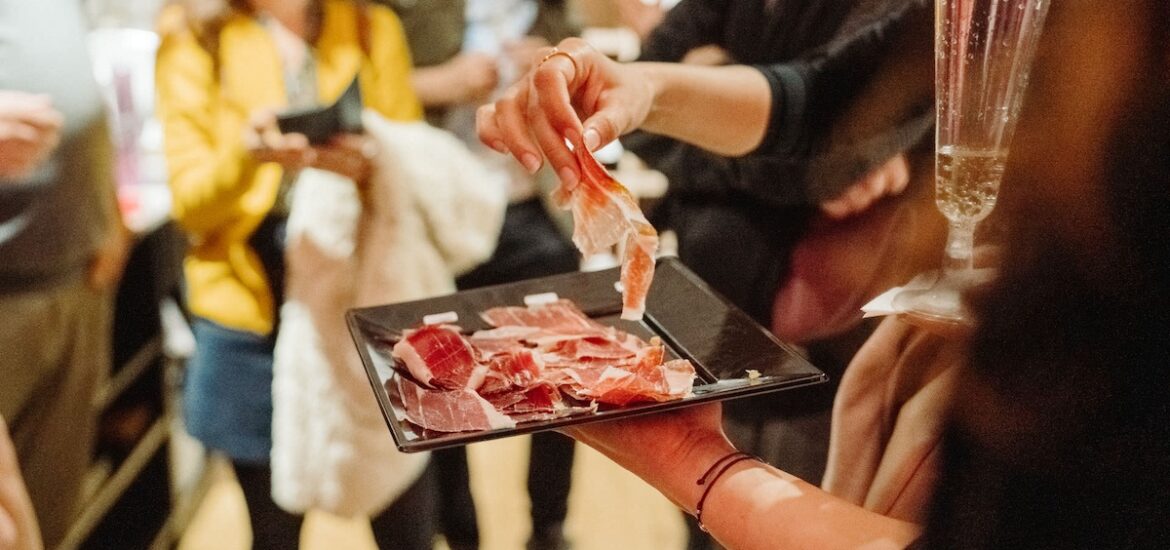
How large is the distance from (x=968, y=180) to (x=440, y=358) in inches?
21.0

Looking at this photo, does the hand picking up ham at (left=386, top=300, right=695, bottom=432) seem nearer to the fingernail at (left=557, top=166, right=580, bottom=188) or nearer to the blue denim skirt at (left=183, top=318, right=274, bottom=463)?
the fingernail at (left=557, top=166, right=580, bottom=188)

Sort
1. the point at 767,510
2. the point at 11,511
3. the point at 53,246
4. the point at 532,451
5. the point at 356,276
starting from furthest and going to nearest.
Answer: the point at 532,451 < the point at 356,276 < the point at 53,246 < the point at 11,511 < the point at 767,510

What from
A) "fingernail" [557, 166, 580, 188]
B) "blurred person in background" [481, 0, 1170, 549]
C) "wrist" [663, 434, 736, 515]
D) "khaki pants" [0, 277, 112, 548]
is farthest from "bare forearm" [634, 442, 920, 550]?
"khaki pants" [0, 277, 112, 548]

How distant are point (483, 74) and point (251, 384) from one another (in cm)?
58

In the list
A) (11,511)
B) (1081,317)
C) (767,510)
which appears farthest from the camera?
(11,511)

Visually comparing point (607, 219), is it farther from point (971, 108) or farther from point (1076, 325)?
point (1076, 325)

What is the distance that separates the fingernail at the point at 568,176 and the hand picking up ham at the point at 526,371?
0.58ft

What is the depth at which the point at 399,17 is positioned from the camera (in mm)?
1421

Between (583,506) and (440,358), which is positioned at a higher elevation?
(440,358)

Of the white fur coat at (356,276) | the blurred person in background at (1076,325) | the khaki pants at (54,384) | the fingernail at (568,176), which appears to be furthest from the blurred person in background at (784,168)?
the khaki pants at (54,384)

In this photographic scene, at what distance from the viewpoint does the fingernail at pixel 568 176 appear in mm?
870

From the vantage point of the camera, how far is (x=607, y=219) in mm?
905

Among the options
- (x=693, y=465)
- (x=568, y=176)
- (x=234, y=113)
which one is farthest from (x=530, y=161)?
(x=234, y=113)

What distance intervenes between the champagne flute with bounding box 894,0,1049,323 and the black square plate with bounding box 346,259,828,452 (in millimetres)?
154
